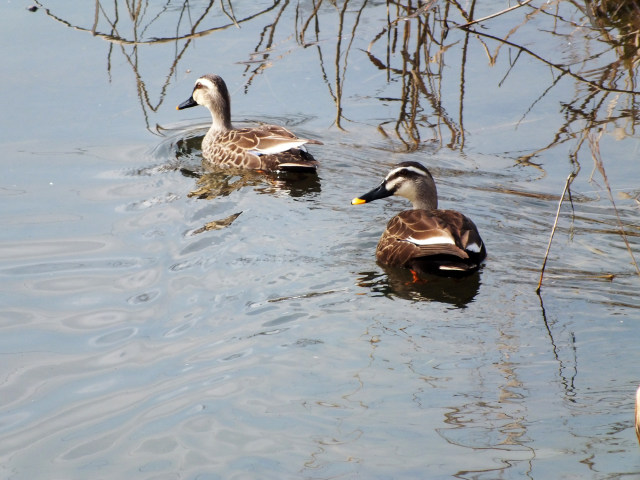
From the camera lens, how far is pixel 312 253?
7.65 meters

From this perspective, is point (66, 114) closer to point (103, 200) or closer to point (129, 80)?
point (129, 80)

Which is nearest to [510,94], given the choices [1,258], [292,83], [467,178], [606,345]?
[467,178]

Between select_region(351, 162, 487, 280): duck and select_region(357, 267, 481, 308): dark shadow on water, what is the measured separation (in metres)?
0.07

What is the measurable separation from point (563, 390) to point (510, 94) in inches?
224

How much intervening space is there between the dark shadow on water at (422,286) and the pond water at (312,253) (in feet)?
0.09

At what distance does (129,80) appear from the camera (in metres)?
11.1

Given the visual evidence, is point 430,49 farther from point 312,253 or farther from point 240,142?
point 312,253

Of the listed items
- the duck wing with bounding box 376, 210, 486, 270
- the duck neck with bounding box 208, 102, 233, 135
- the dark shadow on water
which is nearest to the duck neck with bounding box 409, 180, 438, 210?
the duck wing with bounding box 376, 210, 486, 270

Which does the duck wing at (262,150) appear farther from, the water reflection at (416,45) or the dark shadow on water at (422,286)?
the dark shadow on water at (422,286)

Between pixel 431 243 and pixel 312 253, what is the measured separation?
1.03 m

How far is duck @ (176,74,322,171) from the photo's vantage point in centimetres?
974

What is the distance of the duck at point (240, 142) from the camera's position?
9.74 meters

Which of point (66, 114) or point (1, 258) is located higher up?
point (66, 114)

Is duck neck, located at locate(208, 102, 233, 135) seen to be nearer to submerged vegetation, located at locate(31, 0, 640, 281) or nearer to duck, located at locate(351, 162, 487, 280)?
submerged vegetation, located at locate(31, 0, 640, 281)
